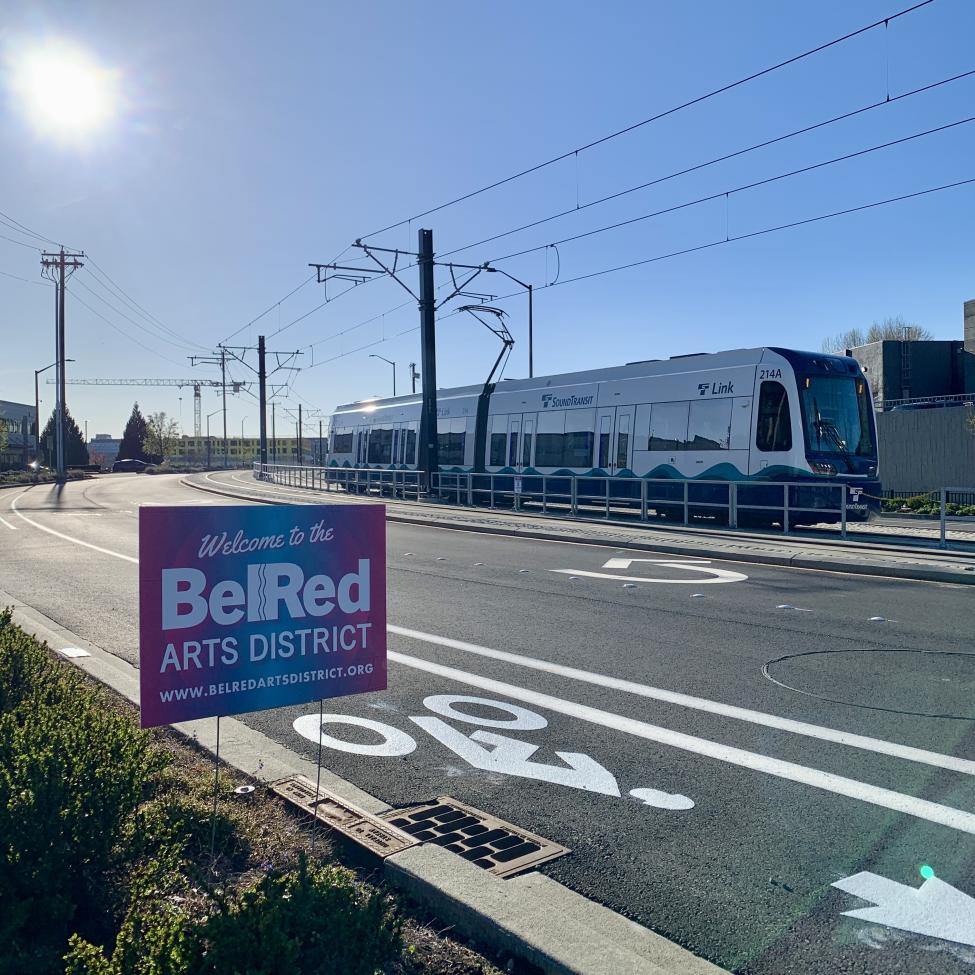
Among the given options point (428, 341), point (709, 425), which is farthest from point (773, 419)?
point (428, 341)

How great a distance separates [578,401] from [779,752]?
63.9 ft

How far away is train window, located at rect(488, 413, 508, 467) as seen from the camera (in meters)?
27.7

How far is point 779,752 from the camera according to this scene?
532 cm

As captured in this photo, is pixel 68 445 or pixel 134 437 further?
pixel 134 437

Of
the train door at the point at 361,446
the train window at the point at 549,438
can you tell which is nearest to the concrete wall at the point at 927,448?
the train window at the point at 549,438

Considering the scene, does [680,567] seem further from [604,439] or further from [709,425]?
[604,439]

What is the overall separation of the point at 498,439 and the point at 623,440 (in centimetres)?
598

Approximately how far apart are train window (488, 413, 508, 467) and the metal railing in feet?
1.91

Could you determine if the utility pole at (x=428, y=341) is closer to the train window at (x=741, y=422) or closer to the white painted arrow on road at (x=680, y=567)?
the train window at (x=741, y=422)

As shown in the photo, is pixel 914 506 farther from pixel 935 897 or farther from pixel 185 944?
pixel 185 944

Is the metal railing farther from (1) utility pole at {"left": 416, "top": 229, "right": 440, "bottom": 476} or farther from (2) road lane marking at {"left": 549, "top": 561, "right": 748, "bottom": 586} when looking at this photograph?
(2) road lane marking at {"left": 549, "top": 561, "right": 748, "bottom": 586}

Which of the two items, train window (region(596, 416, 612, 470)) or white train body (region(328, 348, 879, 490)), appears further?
train window (region(596, 416, 612, 470))

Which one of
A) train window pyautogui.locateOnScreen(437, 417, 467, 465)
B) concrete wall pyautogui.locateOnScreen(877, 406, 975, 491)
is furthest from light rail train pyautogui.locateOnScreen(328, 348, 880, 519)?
concrete wall pyautogui.locateOnScreen(877, 406, 975, 491)

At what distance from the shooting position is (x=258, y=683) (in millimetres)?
4164
